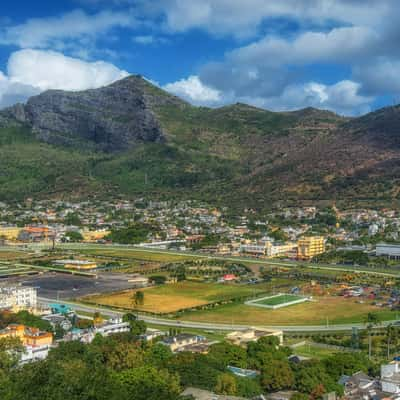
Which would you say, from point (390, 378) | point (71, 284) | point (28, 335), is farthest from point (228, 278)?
point (390, 378)

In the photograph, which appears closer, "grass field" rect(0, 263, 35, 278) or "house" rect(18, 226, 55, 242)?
"grass field" rect(0, 263, 35, 278)

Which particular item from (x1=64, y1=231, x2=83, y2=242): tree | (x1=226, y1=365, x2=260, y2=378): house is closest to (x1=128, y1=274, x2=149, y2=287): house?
(x1=226, y1=365, x2=260, y2=378): house

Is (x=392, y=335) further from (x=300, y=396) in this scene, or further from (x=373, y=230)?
(x=373, y=230)

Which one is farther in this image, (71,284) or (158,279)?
(158,279)

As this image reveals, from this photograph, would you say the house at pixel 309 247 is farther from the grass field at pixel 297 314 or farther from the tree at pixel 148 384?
the tree at pixel 148 384

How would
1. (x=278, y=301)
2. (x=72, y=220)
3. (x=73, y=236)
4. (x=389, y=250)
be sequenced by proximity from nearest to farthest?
(x=278, y=301) < (x=389, y=250) < (x=73, y=236) < (x=72, y=220)

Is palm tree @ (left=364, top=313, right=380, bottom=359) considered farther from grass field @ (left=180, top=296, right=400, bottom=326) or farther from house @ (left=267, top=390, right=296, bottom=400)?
house @ (left=267, top=390, right=296, bottom=400)
